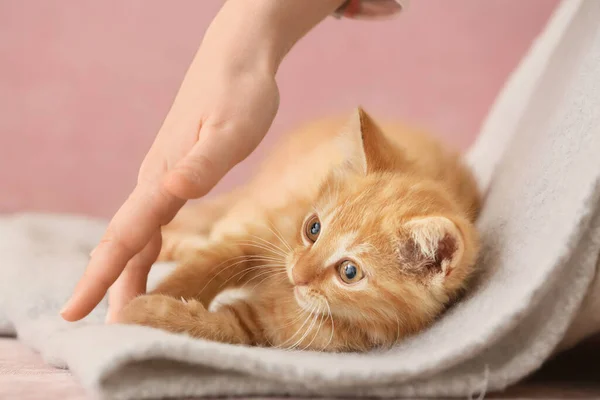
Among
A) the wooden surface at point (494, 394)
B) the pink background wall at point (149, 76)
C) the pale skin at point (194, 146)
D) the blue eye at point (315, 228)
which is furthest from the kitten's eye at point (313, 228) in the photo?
the pink background wall at point (149, 76)

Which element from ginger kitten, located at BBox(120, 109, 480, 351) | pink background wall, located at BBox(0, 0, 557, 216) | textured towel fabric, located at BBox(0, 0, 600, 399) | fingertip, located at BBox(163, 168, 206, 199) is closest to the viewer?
textured towel fabric, located at BBox(0, 0, 600, 399)

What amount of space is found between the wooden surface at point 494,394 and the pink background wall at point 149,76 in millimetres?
1746

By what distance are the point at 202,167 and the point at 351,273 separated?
0.30m

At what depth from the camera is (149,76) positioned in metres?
2.81

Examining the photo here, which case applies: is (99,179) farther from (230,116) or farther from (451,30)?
(230,116)

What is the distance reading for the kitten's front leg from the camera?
0.92m

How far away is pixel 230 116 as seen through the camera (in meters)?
0.95

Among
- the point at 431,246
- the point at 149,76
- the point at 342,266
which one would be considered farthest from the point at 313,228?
the point at 149,76

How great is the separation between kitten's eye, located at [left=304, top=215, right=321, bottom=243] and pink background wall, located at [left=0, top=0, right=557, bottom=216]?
1.79 metres

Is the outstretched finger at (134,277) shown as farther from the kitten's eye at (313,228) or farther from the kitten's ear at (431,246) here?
the kitten's ear at (431,246)

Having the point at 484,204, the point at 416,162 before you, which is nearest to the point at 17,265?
the point at 416,162

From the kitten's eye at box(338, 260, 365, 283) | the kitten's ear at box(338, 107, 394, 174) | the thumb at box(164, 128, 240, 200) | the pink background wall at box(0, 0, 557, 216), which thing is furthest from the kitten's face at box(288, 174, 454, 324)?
→ the pink background wall at box(0, 0, 557, 216)

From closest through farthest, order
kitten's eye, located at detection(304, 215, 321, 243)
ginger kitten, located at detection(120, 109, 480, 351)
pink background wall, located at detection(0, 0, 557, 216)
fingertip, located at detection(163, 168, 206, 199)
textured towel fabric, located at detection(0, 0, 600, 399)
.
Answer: textured towel fabric, located at detection(0, 0, 600, 399) < fingertip, located at detection(163, 168, 206, 199) < ginger kitten, located at detection(120, 109, 480, 351) < kitten's eye, located at detection(304, 215, 321, 243) < pink background wall, located at detection(0, 0, 557, 216)

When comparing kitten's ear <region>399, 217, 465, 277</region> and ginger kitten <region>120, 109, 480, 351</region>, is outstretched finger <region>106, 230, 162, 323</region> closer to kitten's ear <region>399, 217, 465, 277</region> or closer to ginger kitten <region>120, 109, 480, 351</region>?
ginger kitten <region>120, 109, 480, 351</region>
